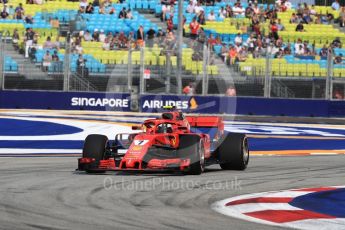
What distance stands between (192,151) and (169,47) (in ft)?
63.5

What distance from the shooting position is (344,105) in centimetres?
2967

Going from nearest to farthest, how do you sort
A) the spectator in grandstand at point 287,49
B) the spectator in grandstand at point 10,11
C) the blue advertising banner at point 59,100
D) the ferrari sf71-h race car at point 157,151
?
the ferrari sf71-h race car at point 157,151
the blue advertising banner at point 59,100
the spectator in grandstand at point 287,49
the spectator in grandstand at point 10,11

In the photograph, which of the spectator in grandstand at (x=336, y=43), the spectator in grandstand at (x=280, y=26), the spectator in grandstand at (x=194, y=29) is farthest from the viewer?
the spectator in grandstand at (x=280, y=26)

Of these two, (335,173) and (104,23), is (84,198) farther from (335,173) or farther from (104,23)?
(104,23)

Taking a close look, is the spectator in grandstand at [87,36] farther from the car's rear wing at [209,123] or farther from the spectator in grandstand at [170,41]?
the car's rear wing at [209,123]

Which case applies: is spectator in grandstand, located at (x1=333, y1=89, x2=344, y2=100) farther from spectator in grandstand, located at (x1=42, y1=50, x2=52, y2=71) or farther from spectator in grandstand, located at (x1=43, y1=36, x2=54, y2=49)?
spectator in grandstand, located at (x1=43, y1=36, x2=54, y2=49)

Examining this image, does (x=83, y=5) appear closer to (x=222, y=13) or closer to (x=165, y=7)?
(x=165, y=7)

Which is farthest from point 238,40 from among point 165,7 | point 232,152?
point 232,152

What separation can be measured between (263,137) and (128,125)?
454cm

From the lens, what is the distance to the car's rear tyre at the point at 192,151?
12.2m

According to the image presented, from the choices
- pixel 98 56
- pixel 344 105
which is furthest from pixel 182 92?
pixel 344 105

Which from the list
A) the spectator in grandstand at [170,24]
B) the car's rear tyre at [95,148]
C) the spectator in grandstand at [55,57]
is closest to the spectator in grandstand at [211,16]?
the spectator in grandstand at [170,24]

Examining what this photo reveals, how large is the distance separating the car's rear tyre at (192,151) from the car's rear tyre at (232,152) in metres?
1.01

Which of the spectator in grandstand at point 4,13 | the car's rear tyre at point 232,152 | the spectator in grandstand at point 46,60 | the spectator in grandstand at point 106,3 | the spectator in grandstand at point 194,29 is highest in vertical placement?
the spectator in grandstand at point 106,3
